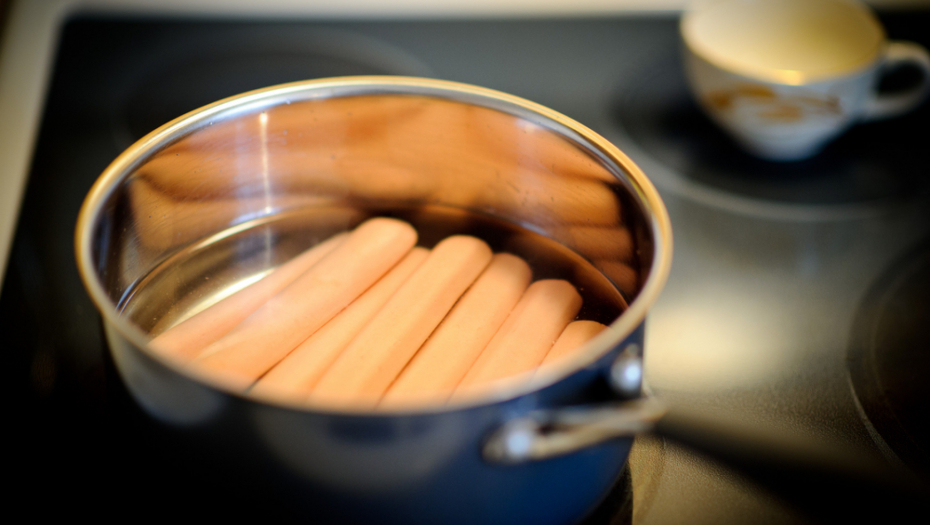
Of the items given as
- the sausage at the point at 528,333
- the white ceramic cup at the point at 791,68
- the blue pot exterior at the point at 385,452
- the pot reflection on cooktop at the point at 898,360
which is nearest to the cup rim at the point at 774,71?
the white ceramic cup at the point at 791,68

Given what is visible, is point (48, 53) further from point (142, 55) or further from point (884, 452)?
point (884, 452)

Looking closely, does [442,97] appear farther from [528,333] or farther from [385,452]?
[385,452]

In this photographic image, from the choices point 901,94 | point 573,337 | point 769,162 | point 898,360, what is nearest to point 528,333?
point 573,337

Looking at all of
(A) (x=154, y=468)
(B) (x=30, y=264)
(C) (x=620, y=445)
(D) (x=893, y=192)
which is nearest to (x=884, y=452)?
(C) (x=620, y=445)

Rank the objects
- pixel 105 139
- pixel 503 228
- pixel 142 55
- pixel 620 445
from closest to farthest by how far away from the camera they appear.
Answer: pixel 620 445 → pixel 503 228 → pixel 105 139 → pixel 142 55

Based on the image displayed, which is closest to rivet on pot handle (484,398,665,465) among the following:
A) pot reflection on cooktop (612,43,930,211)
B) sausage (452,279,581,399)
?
sausage (452,279,581,399)

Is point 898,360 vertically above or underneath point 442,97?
underneath
